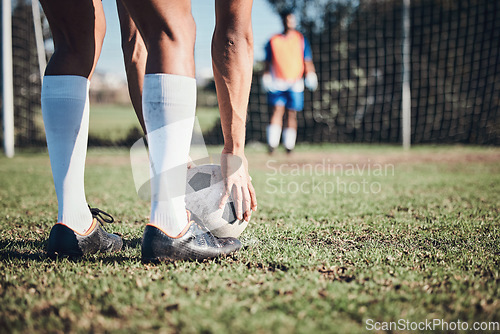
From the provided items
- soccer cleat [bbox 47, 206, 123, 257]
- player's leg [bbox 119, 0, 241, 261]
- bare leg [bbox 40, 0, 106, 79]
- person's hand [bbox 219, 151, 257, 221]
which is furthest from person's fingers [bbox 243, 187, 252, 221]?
bare leg [bbox 40, 0, 106, 79]

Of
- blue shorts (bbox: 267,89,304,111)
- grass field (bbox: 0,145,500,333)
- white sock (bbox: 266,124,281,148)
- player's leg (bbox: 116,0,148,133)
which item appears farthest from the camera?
blue shorts (bbox: 267,89,304,111)

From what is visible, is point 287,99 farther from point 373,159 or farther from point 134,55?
point 134,55

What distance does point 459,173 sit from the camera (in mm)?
4746

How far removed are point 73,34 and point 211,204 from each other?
0.95 meters

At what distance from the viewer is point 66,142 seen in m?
1.63

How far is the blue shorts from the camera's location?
7062 mm

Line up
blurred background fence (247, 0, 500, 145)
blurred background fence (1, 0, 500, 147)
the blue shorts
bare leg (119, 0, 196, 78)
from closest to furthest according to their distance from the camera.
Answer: bare leg (119, 0, 196, 78), the blue shorts, blurred background fence (1, 0, 500, 147), blurred background fence (247, 0, 500, 145)

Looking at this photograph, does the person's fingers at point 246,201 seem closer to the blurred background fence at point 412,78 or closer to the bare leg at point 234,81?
the bare leg at point 234,81

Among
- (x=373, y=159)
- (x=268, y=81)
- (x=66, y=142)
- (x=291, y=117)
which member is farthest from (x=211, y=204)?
(x=268, y=81)

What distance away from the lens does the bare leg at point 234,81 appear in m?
1.64

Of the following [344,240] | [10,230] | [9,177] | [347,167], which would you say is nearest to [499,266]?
[344,240]

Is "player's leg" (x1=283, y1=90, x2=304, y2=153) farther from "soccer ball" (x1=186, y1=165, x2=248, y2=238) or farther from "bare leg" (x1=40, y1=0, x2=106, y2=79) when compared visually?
"bare leg" (x1=40, y1=0, x2=106, y2=79)

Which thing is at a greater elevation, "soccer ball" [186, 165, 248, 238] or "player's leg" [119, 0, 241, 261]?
"player's leg" [119, 0, 241, 261]

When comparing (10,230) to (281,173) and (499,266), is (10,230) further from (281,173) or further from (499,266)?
(281,173)
